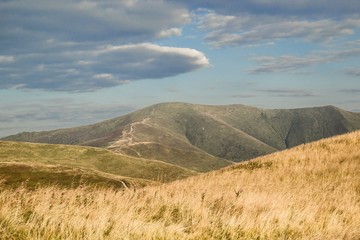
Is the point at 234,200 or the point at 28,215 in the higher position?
the point at 28,215

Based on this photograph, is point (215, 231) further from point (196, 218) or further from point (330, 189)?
point (330, 189)

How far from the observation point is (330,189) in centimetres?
1474

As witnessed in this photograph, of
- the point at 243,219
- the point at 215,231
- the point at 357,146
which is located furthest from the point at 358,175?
the point at 215,231

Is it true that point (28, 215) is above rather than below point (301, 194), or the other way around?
above

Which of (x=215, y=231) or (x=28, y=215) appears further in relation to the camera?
(x=215, y=231)

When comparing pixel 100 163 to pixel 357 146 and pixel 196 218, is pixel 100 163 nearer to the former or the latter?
pixel 357 146

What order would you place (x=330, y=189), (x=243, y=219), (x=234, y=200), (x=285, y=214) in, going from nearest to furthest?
(x=243, y=219), (x=285, y=214), (x=234, y=200), (x=330, y=189)

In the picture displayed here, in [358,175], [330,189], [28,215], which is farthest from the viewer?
[358,175]

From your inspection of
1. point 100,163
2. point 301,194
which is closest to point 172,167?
point 100,163

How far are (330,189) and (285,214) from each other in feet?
19.9

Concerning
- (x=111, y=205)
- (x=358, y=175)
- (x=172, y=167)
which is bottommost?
(x=172, y=167)

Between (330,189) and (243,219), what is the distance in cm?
726

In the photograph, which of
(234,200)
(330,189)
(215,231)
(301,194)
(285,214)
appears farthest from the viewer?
(330,189)

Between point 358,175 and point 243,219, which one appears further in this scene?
point 358,175
